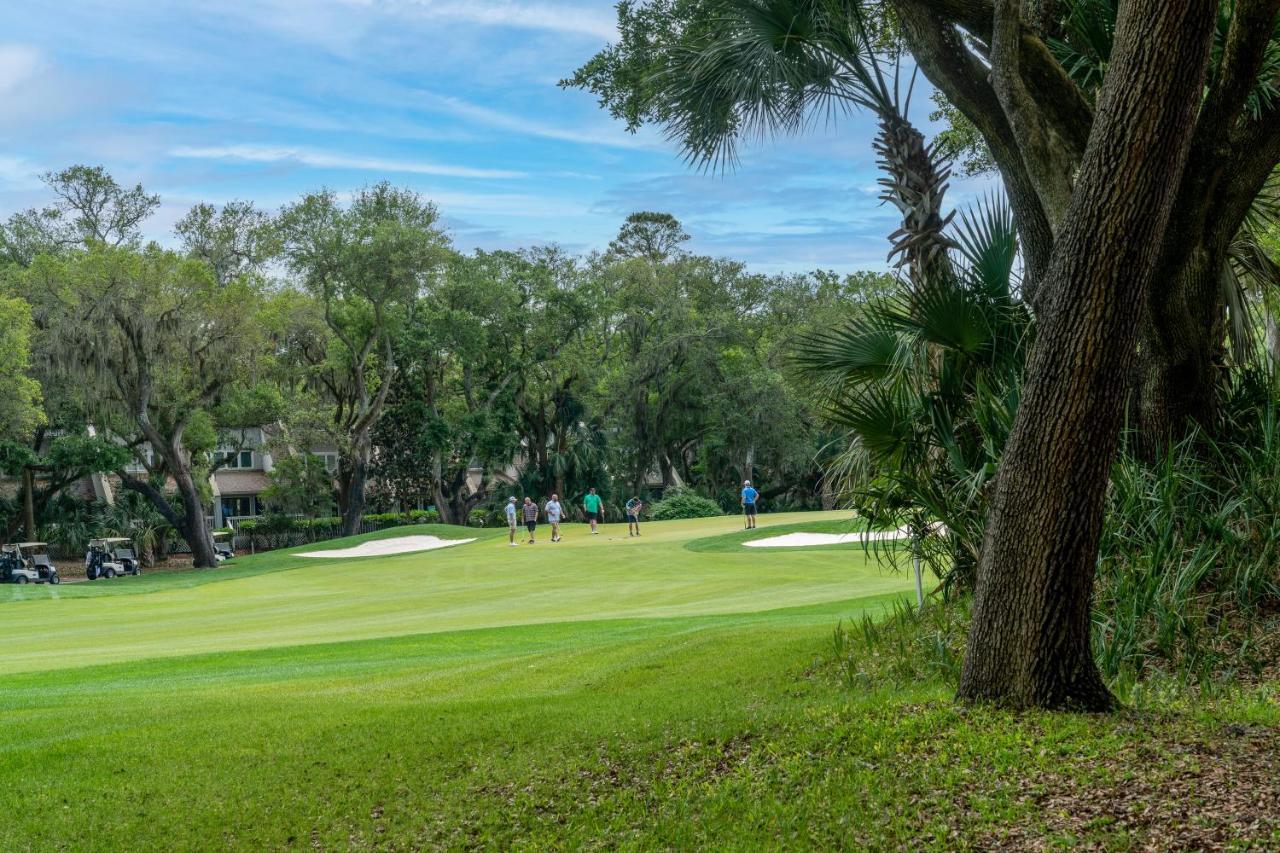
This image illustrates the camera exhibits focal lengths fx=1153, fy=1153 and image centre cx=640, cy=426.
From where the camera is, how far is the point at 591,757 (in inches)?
250

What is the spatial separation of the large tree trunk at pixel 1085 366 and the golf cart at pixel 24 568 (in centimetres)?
3595

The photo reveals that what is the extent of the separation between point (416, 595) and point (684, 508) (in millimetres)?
26704

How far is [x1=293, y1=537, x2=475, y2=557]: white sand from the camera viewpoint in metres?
37.9

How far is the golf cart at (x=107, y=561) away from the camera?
38.2 metres

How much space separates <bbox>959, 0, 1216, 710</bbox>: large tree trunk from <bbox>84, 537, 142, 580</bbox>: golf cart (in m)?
37.5

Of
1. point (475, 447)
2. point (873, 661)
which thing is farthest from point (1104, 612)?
point (475, 447)

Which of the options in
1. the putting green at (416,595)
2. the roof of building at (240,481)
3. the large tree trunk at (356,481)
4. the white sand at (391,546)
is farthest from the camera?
the roof of building at (240,481)

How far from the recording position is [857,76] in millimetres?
10414

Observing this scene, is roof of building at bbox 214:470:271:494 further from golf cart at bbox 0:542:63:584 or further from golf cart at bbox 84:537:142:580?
golf cart at bbox 0:542:63:584

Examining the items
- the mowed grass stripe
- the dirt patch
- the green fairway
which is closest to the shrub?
the green fairway

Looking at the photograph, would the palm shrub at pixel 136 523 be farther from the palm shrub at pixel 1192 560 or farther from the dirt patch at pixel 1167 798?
the dirt patch at pixel 1167 798

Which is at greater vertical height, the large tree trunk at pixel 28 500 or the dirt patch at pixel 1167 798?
the large tree trunk at pixel 28 500

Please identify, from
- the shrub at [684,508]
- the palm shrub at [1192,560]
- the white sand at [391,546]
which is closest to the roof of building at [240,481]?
the shrub at [684,508]

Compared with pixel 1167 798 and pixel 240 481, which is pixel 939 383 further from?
pixel 240 481
